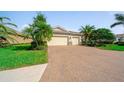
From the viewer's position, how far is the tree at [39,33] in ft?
52.5

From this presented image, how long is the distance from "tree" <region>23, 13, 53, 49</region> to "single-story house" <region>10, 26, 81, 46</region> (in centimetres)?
42

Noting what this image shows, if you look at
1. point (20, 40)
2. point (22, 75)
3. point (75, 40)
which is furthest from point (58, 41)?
point (22, 75)

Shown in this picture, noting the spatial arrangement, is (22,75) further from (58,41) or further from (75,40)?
(75,40)

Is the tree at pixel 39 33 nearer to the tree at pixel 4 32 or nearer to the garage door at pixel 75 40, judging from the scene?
the tree at pixel 4 32

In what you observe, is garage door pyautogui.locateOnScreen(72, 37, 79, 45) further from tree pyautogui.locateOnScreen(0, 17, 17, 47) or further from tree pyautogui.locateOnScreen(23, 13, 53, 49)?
tree pyautogui.locateOnScreen(0, 17, 17, 47)

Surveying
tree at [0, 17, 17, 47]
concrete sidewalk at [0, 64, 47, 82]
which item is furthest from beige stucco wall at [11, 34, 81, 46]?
concrete sidewalk at [0, 64, 47, 82]

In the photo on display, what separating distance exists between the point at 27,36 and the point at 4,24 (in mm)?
3306

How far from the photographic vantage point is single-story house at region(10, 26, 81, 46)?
16384 mm

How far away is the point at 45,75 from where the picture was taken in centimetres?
799

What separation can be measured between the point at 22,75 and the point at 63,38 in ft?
33.0

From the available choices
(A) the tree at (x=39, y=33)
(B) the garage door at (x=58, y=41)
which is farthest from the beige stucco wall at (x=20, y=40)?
(B) the garage door at (x=58, y=41)

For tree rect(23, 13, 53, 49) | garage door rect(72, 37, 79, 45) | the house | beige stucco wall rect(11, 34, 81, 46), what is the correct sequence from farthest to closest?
1. garage door rect(72, 37, 79, 45)
2. the house
3. beige stucco wall rect(11, 34, 81, 46)
4. tree rect(23, 13, 53, 49)
